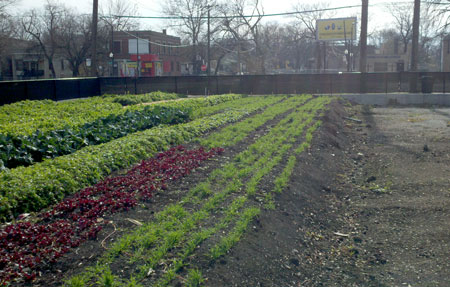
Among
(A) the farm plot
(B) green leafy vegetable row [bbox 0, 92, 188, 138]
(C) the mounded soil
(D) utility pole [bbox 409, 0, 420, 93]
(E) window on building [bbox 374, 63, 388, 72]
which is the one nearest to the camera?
(A) the farm plot

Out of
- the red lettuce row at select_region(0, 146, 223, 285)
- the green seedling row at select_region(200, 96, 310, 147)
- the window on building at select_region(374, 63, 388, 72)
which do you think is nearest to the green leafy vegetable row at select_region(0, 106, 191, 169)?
the red lettuce row at select_region(0, 146, 223, 285)

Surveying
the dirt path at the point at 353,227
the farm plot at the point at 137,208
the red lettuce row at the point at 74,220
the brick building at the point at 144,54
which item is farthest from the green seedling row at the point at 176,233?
the brick building at the point at 144,54

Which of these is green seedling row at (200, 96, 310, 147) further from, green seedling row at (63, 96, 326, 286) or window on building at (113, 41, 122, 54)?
window on building at (113, 41, 122, 54)

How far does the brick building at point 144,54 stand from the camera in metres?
63.9

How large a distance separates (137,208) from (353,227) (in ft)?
11.1

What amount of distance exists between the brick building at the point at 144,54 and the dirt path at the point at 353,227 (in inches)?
2058

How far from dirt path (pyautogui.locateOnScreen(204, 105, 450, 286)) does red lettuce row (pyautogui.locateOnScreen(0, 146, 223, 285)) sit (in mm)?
1835

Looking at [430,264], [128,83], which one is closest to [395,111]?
[128,83]

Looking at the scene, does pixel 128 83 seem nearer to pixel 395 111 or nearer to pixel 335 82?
pixel 335 82

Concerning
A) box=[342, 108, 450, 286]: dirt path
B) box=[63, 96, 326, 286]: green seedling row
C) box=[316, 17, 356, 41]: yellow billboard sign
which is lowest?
box=[342, 108, 450, 286]: dirt path

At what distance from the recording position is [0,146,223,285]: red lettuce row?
16.3 feet

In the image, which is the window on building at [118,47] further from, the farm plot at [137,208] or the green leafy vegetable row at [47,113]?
the farm plot at [137,208]

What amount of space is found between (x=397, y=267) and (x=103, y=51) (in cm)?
6403

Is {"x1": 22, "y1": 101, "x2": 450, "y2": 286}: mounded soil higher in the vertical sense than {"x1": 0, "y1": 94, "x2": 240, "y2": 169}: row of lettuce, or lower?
lower
